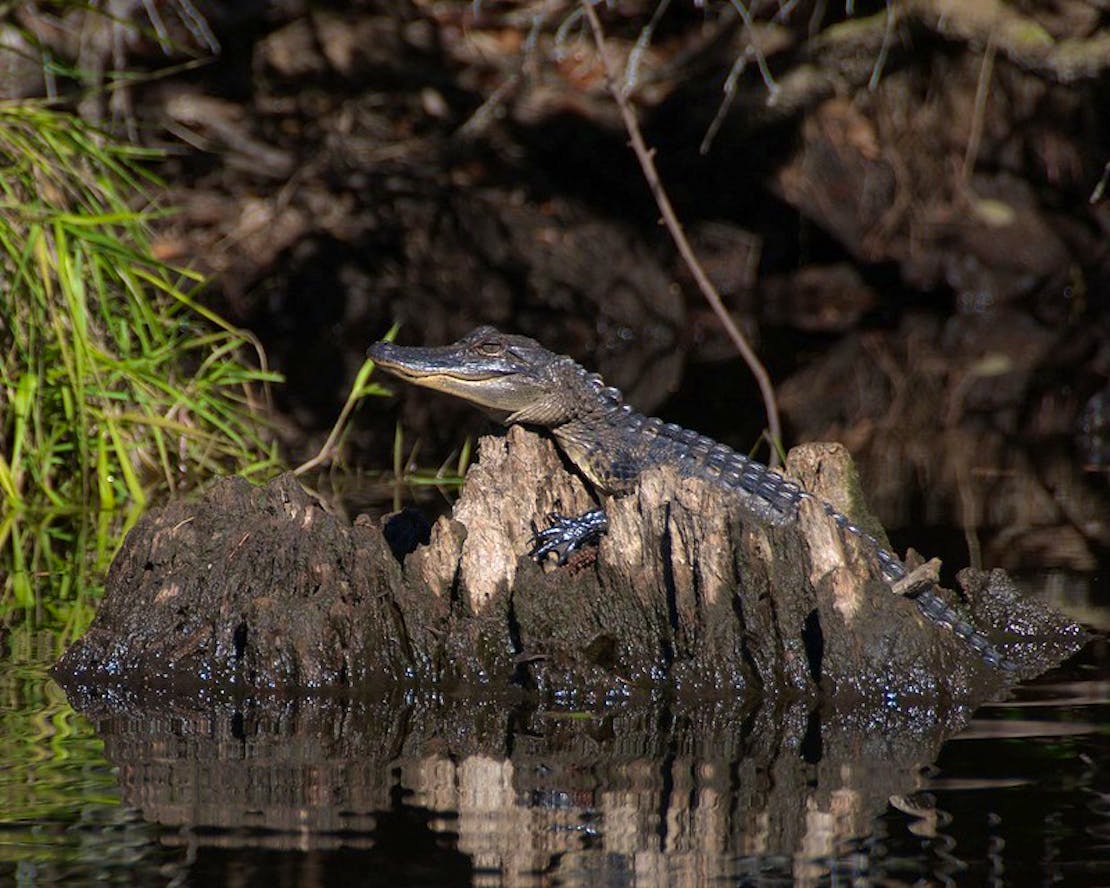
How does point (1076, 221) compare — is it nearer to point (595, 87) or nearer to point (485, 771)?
point (595, 87)

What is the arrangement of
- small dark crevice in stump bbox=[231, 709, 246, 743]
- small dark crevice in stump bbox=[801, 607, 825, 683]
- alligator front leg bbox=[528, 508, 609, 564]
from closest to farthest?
small dark crevice in stump bbox=[231, 709, 246, 743] → small dark crevice in stump bbox=[801, 607, 825, 683] → alligator front leg bbox=[528, 508, 609, 564]

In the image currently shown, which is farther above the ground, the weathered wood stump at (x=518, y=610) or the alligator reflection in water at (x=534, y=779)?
the weathered wood stump at (x=518, y=610)

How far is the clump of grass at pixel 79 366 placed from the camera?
23.1ft

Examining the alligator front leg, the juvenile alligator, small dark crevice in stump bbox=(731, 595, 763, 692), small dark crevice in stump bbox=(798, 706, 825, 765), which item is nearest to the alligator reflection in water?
small dark crevice in stump bbox=(798, 706, 825, 765)

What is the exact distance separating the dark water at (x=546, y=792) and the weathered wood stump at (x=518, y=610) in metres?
0.14

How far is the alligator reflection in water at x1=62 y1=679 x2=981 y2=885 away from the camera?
325 centimetres

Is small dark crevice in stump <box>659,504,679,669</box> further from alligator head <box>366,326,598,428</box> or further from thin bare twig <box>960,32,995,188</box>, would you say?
thin bare twig <box>960,32,995,188</box>

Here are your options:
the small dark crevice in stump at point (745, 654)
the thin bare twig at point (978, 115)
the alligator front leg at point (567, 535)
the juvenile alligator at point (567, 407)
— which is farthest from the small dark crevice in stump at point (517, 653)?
the thin bare twig at point (978, 115)

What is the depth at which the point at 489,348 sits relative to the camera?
5863 mm

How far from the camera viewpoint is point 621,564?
14.9 feet

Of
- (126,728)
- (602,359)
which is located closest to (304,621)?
(126,728)

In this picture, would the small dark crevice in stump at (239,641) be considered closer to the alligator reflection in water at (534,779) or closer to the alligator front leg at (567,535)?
the alligator reflection in water at (534,779)

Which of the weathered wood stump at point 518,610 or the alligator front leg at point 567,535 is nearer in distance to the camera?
the weathered wood stump at point 518,610

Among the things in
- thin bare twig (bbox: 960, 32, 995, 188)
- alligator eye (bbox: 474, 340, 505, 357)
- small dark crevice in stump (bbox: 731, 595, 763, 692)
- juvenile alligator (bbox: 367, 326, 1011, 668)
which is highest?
thin bare twig (bbox: 960, 32, 995, 188)
